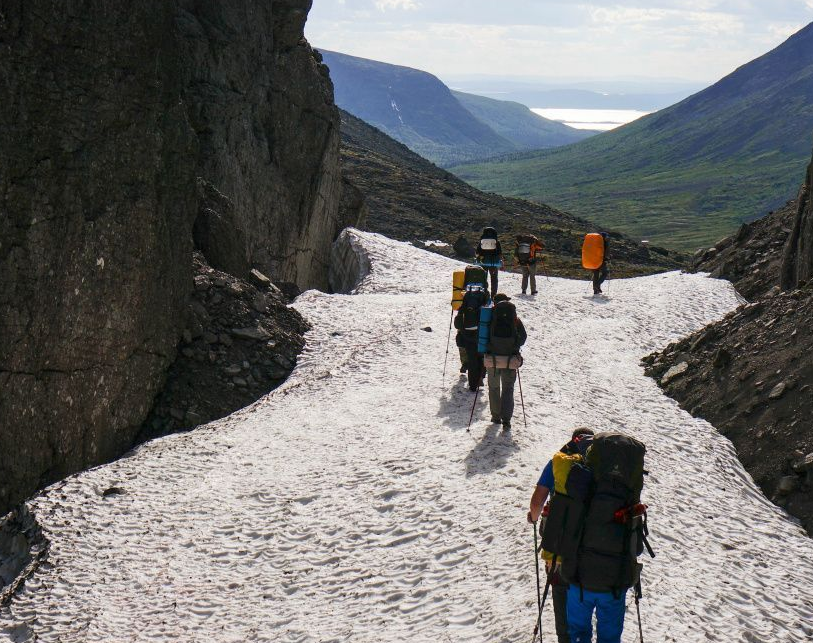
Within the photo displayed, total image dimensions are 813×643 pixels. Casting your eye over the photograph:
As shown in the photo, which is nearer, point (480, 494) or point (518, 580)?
point (518, 580)

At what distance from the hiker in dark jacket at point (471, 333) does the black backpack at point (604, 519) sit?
39.9 feet

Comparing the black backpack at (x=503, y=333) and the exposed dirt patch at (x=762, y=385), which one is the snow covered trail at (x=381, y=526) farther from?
the black backpack at (x=503, y=333)

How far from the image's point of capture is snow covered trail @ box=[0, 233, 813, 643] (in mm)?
14812

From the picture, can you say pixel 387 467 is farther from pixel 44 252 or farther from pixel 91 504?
pixel 44 252

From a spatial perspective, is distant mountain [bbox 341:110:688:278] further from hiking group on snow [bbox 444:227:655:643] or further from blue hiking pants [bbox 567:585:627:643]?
blue hiking pants [bbox 567:585:627:643]

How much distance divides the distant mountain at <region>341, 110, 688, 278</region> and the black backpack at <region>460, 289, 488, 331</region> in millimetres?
47985

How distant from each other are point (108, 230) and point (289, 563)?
35.6ft

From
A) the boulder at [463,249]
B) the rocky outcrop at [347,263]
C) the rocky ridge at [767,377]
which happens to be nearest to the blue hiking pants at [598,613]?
the rocky ridge at [767,377]

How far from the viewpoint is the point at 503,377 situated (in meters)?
21.1

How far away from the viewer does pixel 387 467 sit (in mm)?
20703

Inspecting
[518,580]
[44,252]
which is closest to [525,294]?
[44,252]

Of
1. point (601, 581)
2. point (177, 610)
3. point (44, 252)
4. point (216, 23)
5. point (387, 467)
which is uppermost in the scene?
point (216, 23)

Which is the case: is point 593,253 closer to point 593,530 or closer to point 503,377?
point 503,377

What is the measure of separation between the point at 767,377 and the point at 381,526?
1266 cm
